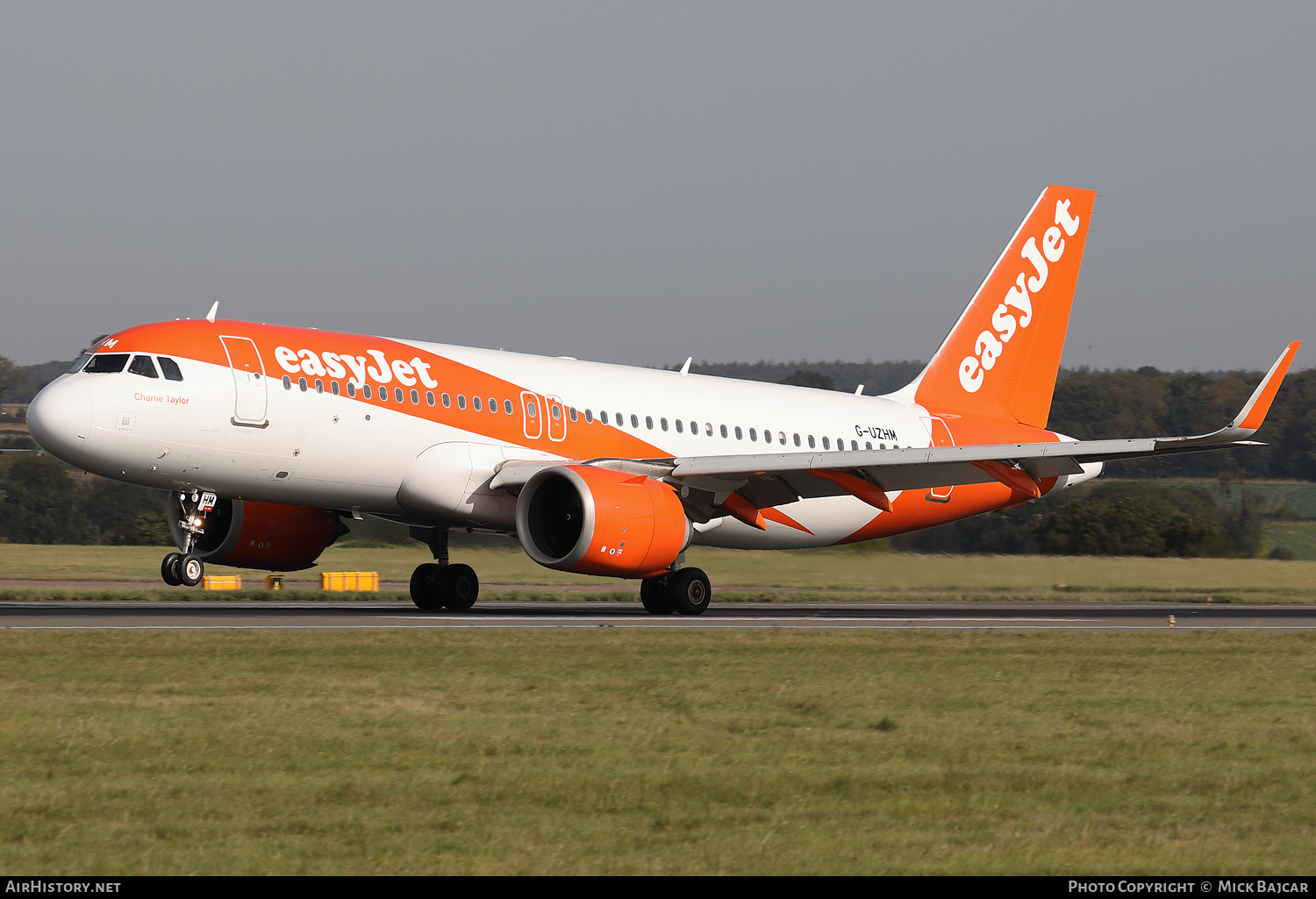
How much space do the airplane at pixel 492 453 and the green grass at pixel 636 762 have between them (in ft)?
17.4

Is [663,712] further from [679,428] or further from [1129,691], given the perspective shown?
[679,428]

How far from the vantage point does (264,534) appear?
2464 cm

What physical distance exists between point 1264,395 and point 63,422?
1835 cm

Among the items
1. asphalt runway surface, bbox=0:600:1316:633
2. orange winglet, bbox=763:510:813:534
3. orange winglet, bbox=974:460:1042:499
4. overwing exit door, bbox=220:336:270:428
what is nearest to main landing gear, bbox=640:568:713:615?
asphalt runway surface, bbox=0:600:1316:633

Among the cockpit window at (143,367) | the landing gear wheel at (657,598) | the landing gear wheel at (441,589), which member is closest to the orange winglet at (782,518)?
the landing gear wheel at (657,598)

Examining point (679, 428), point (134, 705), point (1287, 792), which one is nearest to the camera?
point (1287, 792)

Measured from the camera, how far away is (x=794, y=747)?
10336 millimetres

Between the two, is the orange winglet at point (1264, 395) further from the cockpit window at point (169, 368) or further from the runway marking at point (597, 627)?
the cockpit window at point (169, 368)

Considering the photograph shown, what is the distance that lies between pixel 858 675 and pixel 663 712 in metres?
3.25

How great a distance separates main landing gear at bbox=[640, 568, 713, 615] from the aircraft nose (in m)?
8.86

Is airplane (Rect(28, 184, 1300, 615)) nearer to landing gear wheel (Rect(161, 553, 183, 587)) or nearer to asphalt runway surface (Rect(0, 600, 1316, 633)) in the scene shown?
landing gear wheel (Rect(161, 553, 183, 587))

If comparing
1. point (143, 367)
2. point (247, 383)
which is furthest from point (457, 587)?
point (143, 367)

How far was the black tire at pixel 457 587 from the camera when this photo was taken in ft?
82.2
